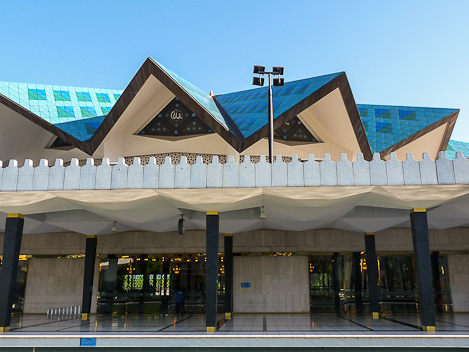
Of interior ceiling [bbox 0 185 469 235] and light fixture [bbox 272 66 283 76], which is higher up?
light fixture [bbox 272 66 283 76]

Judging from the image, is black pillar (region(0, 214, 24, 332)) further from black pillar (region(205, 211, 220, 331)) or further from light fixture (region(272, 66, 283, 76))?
light fixture (region(272, 66, 283, 76))

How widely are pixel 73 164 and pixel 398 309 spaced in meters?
14.0

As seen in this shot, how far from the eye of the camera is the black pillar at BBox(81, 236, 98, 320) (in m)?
15.2

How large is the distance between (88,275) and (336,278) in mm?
9974

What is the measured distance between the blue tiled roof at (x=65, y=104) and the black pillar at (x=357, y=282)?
1297 centimetres

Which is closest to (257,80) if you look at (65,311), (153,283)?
(153,283)

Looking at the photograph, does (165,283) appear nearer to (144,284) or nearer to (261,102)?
(144,284)

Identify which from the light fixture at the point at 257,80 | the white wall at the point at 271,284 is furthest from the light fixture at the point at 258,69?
the white wall at the point at 271,284

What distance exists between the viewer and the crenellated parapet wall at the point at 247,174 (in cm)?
998

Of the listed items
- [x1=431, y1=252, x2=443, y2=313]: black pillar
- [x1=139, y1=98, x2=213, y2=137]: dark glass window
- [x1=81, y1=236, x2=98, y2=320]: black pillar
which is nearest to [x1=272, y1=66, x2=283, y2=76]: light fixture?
[x1=139, y1=98, x2=213, y2=137]: dark glass window

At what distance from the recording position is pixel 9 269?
36.0 feet

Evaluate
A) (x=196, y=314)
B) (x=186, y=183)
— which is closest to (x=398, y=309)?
(x=196, y=314)

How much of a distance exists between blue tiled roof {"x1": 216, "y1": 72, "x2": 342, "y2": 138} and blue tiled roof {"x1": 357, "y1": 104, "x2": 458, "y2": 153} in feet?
15.0

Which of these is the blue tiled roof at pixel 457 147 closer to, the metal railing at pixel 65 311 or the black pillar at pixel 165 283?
the black pillar at pixel 165 283
